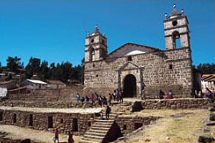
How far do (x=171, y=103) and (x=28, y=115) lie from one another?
14.0 meters

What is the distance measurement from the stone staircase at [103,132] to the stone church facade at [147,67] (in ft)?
24.0

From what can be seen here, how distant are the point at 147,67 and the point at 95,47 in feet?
26.4

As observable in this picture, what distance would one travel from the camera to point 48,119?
16.5 m

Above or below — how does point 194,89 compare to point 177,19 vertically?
below

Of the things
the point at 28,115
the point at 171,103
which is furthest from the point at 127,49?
the point at 28,115

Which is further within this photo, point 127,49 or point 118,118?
point 127,49

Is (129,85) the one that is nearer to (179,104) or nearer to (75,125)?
(179,104)

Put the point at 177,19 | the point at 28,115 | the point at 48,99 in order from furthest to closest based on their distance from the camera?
the point at 48,99 → the point at 177,19 → the point at 28,115

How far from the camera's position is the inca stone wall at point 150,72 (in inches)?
732

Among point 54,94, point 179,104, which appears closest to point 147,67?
point 179,104

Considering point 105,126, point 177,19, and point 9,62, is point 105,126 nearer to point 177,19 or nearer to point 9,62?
point 177,19

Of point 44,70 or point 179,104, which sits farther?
point 44,70

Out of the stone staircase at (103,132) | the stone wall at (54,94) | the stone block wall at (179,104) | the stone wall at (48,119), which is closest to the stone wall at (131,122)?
the stone staircase at (103,132)

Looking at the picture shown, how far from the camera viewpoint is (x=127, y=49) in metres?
22.6
